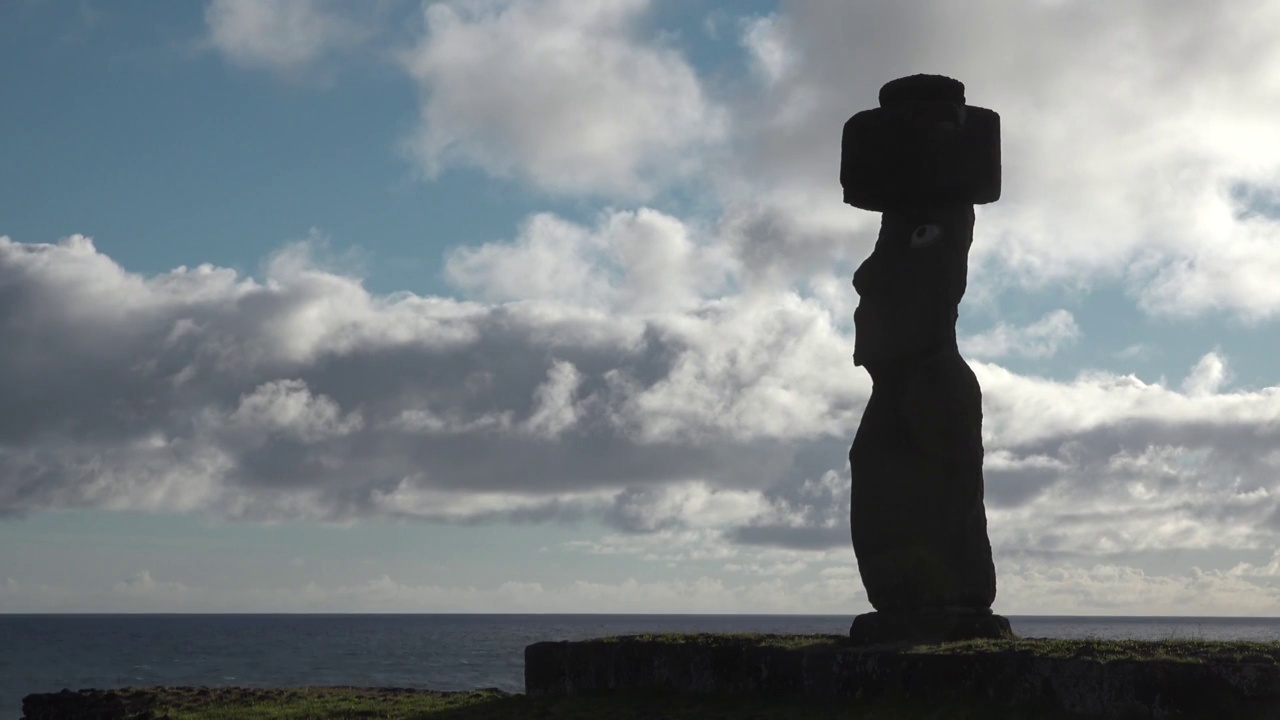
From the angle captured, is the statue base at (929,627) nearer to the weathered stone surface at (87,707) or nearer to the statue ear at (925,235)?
the statue ear at (925,235)

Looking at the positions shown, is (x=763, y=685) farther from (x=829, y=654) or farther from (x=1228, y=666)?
(x=1228, y=666)

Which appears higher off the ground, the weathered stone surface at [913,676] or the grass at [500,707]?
the weathered stone surface at [913,676]

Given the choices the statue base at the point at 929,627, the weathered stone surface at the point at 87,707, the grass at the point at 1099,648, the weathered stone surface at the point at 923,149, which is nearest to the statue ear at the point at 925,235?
the weathered stone surface at the point at 923,149

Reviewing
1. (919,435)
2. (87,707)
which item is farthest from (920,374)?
(87,707)

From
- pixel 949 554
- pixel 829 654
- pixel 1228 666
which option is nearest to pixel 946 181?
pixel 949 554

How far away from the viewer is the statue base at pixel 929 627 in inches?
644

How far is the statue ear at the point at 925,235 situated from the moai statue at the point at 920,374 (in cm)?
1

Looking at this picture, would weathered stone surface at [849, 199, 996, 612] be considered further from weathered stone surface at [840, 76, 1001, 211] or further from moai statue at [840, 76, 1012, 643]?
weathered stone surface at [840, 76, 1001, 211]

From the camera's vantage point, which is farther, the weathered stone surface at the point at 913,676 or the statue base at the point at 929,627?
the statue base at the point at 929,627

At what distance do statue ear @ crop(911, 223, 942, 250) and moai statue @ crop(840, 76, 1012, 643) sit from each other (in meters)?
0.01

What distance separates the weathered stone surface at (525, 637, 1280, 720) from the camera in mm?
12578

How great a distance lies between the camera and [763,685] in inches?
633

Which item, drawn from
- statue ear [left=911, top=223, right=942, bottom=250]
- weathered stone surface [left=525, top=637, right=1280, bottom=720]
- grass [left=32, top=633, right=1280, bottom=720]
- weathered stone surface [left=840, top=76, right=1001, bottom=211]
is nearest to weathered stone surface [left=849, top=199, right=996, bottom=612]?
statue ear [left=911, top=223, right=942, bottom=250]

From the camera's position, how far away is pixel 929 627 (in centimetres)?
1644
